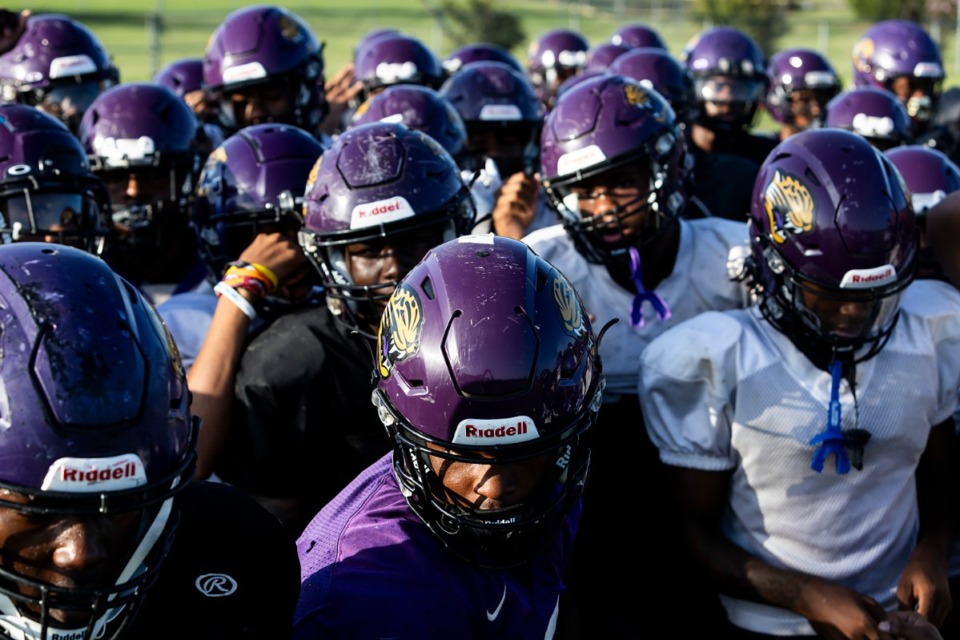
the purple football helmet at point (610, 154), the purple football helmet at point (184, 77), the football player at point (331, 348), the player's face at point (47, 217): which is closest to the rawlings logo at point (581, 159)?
the purple football helmet at point (610, 154)

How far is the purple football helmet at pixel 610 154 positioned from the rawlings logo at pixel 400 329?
137cm

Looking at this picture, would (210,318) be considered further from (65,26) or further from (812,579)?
(65,26)

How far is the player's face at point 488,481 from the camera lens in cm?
208

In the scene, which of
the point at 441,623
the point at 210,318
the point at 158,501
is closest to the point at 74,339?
the point at 158,501

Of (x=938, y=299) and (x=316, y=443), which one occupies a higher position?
(x=938, y=299)

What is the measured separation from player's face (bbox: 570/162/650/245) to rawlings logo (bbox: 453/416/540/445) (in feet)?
5.05

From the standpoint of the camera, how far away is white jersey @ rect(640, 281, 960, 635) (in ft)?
9.53

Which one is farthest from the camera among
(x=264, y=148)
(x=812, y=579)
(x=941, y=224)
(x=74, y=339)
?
(x=264, y=148)

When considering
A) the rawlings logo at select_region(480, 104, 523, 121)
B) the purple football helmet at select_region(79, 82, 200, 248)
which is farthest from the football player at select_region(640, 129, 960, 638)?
the rawlings logo at select_region(480, 104, 523, 121)

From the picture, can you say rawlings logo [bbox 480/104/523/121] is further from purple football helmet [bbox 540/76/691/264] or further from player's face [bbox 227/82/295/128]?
purple football helmet [bbox 540/76/691/264]

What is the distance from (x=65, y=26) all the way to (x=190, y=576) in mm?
4646

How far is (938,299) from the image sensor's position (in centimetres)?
317

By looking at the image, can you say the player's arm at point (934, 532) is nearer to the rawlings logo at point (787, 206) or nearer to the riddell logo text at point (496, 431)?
the rawlings logo at point (787, 206)

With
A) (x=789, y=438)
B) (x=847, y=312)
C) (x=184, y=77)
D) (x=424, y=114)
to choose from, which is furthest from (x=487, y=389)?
(x=184, y=77)
